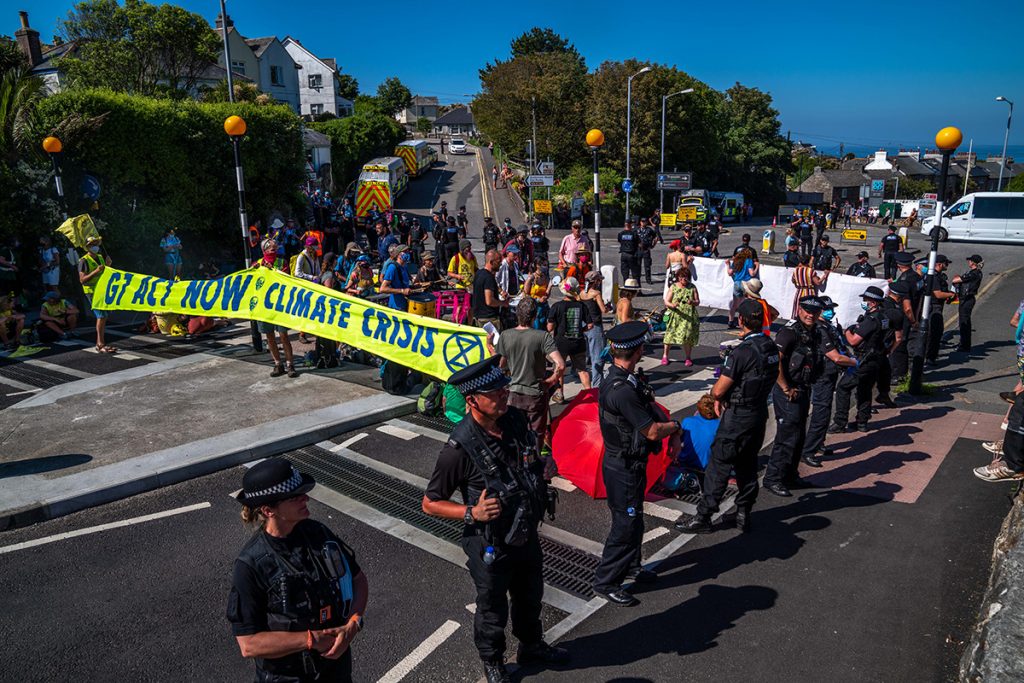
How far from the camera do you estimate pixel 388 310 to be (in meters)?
9.67

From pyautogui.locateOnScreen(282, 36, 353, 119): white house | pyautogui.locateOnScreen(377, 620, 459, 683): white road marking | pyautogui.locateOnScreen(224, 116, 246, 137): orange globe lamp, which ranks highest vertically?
pyautogui.locateOnScreen(282, 36, 353, 119): white house

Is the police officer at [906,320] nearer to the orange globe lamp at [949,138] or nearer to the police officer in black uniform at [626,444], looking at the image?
the orange globe lamp at [949,138]

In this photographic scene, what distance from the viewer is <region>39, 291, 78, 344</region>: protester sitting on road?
13.8 m

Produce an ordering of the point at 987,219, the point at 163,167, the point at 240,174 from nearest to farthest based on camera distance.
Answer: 1. the point at 240,174
2. the point at 163,167
3. the point at 987,219

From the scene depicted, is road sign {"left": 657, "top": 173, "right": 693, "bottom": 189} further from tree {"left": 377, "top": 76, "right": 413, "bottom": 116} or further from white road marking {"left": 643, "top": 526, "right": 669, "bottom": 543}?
tree {"left": 377, "top": 76, "right": 413, "bottom": 116}

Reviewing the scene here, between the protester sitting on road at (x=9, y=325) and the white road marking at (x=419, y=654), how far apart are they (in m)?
12.5

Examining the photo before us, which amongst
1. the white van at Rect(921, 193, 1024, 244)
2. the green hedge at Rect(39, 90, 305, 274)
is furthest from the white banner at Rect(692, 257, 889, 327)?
the white van at Rect(921, 193, 1024, 244)

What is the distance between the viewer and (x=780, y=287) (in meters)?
14.9

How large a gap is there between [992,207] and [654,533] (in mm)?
35294

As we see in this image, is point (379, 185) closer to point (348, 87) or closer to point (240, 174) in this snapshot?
point (240, 174)

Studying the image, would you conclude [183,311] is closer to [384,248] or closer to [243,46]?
Answer: [384,248]

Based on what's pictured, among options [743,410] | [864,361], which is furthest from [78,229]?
[864,361]

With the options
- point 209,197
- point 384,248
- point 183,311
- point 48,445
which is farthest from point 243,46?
point 48,445

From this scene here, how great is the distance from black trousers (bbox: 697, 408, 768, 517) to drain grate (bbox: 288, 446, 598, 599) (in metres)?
1.26
